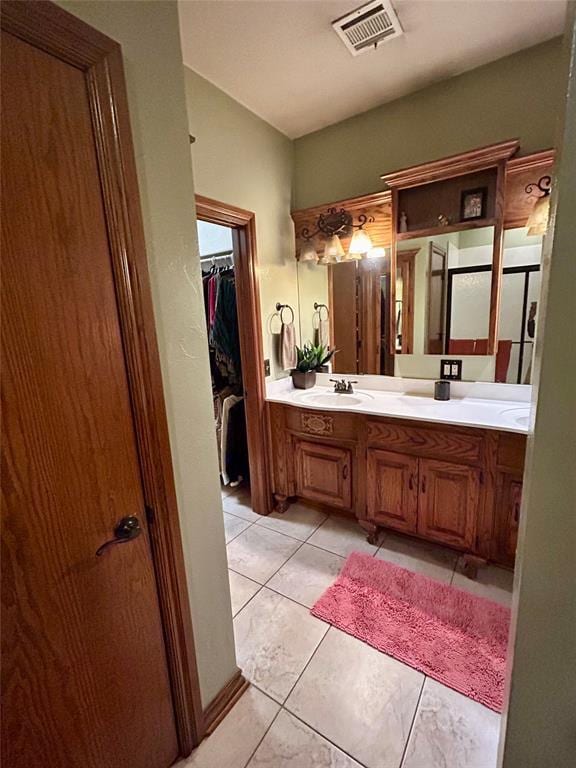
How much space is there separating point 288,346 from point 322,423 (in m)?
0.68

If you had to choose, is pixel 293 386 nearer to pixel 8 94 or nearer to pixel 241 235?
pixel 241 235

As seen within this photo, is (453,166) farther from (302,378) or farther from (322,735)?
(322,735)

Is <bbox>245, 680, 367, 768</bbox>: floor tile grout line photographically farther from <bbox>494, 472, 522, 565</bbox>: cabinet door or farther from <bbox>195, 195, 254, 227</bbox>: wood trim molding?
<bbox>195, 195, 254, 227</bbox>: wood trim molding

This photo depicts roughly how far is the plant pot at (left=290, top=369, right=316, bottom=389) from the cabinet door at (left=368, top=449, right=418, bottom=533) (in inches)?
31.2

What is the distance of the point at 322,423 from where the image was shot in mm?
2178

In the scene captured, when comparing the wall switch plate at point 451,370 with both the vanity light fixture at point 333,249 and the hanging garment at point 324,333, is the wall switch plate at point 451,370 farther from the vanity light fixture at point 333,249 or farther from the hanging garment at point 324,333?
the vanity light fixture at point 333,249

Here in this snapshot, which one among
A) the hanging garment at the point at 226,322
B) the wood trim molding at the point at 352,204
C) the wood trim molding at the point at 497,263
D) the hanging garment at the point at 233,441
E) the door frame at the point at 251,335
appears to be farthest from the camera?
the hanging garment at the point at 233,441

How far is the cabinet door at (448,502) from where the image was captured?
1.79 metres

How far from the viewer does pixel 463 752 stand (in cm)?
113

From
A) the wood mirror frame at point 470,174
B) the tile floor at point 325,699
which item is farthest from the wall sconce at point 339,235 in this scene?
the tile floor at point 325,699

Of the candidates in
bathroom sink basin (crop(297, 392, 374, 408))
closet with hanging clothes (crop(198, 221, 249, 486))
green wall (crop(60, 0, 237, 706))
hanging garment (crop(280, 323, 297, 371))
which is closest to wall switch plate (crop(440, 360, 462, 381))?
bathroom sink basin (crop(297, 392, 374, 408))

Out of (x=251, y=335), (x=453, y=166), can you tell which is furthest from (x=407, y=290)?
(x=251, y=335)

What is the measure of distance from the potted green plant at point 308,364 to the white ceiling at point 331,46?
155 cm

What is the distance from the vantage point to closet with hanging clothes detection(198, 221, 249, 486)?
262cm
